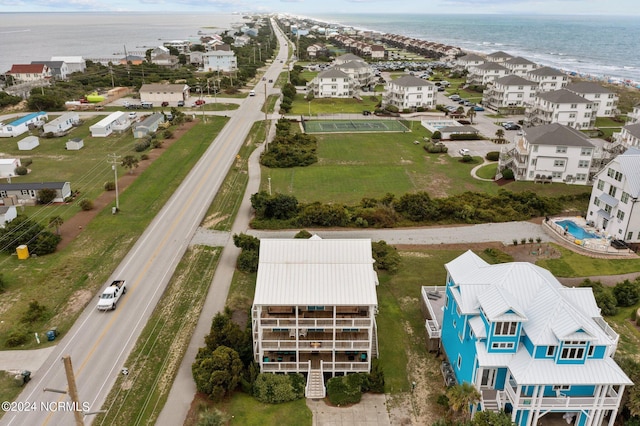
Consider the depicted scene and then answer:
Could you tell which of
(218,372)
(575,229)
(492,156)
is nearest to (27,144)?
(218,372)

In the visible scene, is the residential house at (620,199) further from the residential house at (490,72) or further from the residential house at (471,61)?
the residential house at (471,61)

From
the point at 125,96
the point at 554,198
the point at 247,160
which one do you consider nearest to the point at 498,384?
the point at 554,198

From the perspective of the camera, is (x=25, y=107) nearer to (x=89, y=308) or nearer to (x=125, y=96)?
(x=125, y=96)

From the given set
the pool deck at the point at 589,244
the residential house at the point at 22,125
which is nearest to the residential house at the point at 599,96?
the pool deck at the point at 589,244

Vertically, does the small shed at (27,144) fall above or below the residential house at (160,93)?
below

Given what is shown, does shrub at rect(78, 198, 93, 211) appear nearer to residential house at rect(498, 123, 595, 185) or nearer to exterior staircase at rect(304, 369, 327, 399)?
exterior staircase at rect(304, 369, 327, 399)
